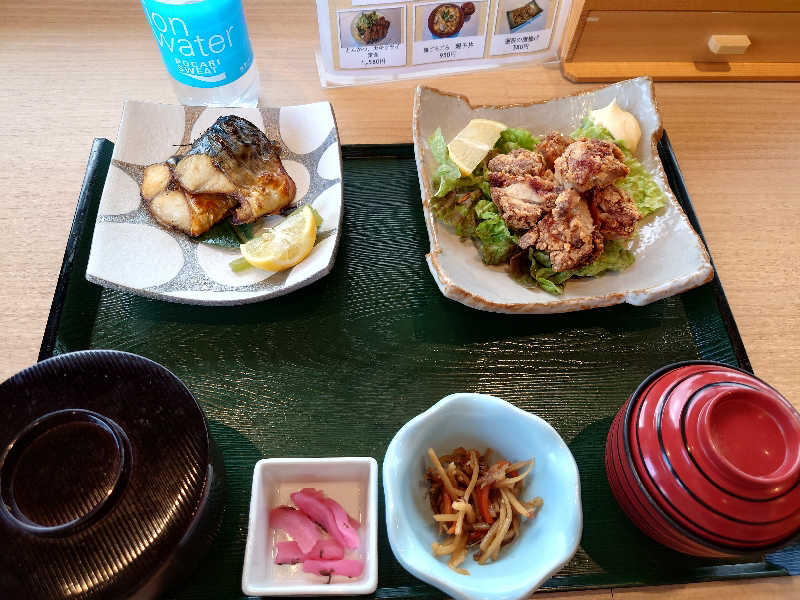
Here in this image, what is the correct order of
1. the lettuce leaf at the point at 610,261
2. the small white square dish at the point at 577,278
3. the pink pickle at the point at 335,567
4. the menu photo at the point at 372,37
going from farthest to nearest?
the menu photo at the point at 372,37, the lettuce leaf at the point at 610,261, the small white square dish at the point at 577,278, the pink pickle at the point at 335,567

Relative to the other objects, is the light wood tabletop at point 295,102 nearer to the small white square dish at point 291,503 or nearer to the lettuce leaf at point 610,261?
the lettuce leaf at point 610,261

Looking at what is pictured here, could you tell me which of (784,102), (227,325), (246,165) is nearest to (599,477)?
(227,325)

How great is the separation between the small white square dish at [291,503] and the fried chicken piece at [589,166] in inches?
35.3

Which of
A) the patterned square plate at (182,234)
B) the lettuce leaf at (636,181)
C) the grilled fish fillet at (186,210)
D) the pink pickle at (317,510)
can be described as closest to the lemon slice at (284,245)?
the patterned square plate at (182,234)

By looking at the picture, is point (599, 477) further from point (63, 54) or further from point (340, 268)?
point (63, 54)

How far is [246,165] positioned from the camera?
1.59 m

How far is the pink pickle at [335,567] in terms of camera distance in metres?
1.07

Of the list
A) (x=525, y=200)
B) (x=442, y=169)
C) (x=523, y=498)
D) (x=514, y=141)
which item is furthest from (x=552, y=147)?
(x=523, y=498)

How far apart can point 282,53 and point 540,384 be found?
1512 mm

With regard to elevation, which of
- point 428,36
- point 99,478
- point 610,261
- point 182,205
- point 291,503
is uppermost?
point 428,36

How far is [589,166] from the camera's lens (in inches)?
58.0

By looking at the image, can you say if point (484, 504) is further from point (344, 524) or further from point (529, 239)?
point (529, 239)

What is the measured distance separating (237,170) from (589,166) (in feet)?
3.11

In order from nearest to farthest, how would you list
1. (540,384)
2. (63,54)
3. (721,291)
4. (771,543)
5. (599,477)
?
1. (771,543)
2. (599,477)
3. (540,384)
4. (721,291)
5. (63,54)
